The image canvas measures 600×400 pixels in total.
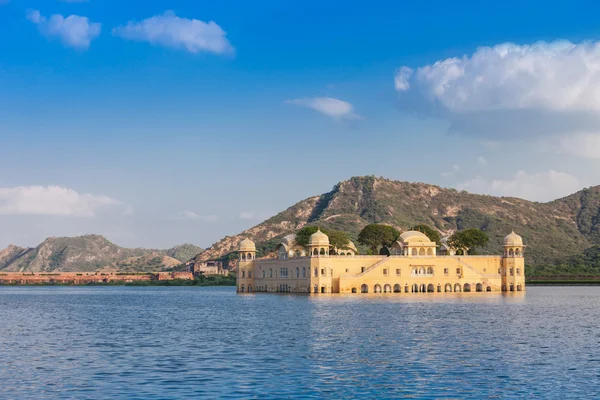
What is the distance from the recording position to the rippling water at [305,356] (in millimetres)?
31484

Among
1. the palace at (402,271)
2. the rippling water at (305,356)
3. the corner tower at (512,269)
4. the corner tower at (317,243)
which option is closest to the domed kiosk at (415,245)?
the palace at (402,271)

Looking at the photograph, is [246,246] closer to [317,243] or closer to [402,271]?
[317,243]

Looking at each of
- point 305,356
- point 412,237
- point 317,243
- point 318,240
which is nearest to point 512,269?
point 412,237

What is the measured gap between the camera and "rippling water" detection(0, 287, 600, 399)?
3148 centimetres

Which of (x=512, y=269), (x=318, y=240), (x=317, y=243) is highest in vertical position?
(x=318, y=240)

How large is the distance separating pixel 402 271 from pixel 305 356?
257 ft

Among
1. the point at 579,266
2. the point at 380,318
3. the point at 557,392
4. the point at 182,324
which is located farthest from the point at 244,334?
the point at 579,266

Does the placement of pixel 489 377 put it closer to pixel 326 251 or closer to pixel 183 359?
pixel 183 359

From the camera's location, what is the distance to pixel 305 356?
40.8 m

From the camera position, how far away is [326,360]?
3931 cm

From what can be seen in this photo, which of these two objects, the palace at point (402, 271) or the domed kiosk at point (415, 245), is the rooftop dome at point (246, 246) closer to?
the palace at point (402, 271)

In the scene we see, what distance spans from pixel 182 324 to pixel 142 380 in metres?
28.9

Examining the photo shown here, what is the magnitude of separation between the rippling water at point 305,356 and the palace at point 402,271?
45960 mm

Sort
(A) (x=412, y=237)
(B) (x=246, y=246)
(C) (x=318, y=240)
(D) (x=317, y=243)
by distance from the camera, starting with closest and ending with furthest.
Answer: (D) (x=317, y=243) → (C) (x=318, y=240) → (A) (x=412, y=237) → (B) (x=246, y=246)
